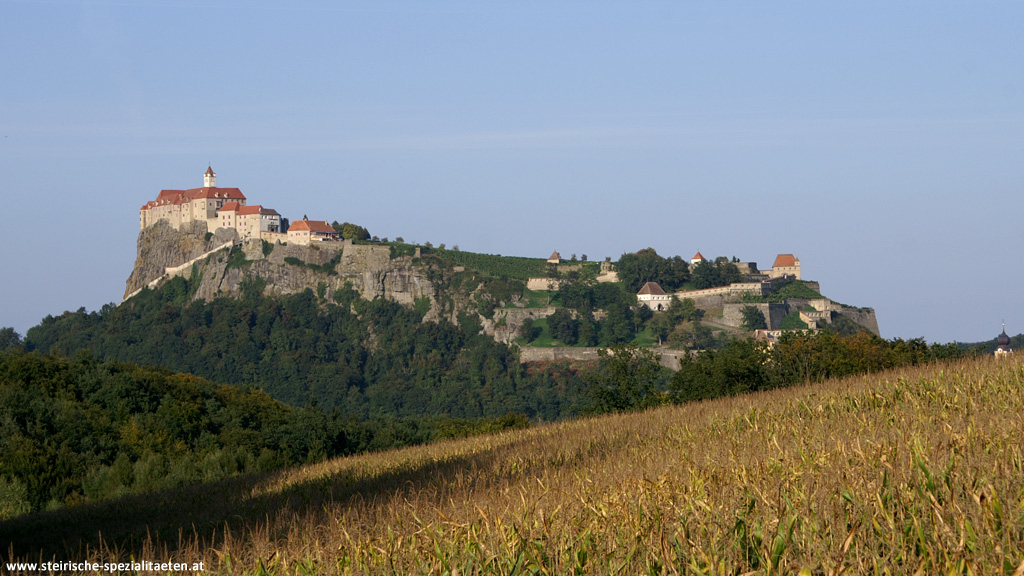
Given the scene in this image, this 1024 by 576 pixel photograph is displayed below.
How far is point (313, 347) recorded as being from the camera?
134 m

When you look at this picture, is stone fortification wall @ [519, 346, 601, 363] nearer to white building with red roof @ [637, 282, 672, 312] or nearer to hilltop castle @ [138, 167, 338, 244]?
white building with red roof @ [637, 282, 672, 312]

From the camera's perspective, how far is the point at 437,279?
136625 millimetres

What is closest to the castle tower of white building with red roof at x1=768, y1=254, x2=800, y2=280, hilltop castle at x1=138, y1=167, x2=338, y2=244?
hilltop castle at x1=138, y1=167, x2=338, y2=244

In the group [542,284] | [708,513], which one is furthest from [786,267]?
[708,513]

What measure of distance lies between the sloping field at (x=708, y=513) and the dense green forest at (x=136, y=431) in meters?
19.6

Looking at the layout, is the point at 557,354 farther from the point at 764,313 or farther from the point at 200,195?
the point at 200,195

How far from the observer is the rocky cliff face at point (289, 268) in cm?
13462

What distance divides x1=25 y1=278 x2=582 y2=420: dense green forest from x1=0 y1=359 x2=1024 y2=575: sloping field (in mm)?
107582

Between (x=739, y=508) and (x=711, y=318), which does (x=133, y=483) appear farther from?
(x=711, y=318)

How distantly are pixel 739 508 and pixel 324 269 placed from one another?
134 metres

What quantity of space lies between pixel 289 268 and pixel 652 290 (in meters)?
49.5

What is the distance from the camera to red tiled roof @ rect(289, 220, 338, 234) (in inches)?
5394

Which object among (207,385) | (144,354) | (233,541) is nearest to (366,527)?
(233,541)

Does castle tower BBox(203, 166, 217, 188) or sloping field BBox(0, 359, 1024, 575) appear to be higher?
castle tower BBox(203, 166, 217, 188)
